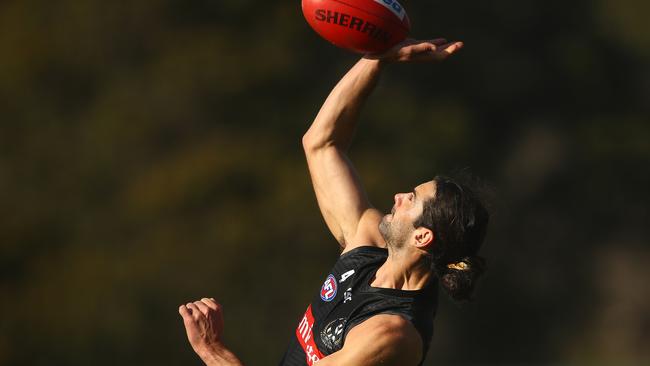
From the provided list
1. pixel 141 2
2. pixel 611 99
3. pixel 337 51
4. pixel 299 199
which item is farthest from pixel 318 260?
pixel 611 99

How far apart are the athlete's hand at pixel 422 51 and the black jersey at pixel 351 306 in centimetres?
95

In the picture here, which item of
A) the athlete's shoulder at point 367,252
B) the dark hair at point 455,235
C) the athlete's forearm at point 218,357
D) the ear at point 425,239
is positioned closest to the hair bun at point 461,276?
the dark hair at point 455,235

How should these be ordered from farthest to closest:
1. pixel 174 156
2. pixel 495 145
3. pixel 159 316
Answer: pixel 495 145, pixel 174 156, pixel 159 316

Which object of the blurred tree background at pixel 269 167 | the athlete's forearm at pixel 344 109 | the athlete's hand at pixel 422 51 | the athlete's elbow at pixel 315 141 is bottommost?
the blurred tree background at pixel 269 167

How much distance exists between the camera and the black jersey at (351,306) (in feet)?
18.1

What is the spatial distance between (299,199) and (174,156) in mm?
2119

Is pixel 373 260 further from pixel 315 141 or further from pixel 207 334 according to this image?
pixel 207 334

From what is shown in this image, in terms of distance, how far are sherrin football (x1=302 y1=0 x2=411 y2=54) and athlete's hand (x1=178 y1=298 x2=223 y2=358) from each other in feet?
4.26

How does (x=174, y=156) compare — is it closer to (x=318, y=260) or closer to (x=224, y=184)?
(x=224, y=184)

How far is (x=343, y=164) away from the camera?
6160 millimetres

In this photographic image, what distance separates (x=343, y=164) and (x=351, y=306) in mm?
849

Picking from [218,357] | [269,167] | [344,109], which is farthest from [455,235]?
[269,167]

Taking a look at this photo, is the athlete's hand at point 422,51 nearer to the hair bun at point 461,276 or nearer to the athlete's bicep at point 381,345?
the hair bun at point 461,276

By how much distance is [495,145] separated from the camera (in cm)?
2078
